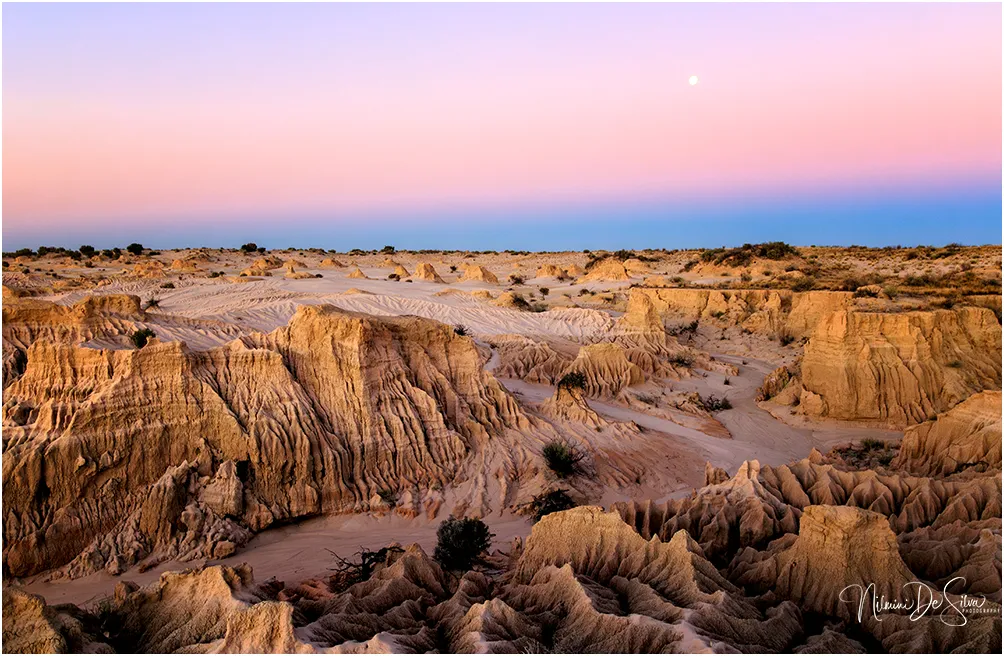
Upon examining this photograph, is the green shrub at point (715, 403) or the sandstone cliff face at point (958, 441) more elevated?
the sandstone cliff face at point (958, 441)

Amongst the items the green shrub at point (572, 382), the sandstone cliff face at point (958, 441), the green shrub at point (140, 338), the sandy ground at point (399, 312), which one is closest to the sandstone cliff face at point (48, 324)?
the green shrub at point (140, 338)

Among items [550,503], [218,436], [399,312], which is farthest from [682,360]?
[218,436]

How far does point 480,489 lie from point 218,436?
5.06m

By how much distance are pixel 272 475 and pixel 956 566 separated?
34.5 feet

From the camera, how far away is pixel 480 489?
12156 millimetres

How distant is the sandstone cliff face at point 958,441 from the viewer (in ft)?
36.8

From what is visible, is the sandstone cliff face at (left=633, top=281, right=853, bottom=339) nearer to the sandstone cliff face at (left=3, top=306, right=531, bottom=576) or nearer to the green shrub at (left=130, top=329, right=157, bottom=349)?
the sandstone cliff face at (left=3, top=306, right=531, bottom=576)

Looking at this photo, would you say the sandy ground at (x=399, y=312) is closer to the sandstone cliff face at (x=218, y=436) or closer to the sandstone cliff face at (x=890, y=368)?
the sandstone cliff face at (x=218, y=436)

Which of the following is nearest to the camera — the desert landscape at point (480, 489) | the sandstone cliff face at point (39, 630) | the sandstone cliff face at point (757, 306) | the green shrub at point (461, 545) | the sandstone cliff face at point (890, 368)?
the sandstone cliff face at point (39, 630)

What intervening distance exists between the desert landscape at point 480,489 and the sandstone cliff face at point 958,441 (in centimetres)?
5

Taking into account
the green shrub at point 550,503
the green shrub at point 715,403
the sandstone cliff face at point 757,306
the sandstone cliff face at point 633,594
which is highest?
the sandstone cliff face at point 757,306

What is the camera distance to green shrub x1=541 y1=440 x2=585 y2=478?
1259cm

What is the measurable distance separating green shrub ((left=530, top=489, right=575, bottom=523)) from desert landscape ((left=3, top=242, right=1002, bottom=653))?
0.13ft

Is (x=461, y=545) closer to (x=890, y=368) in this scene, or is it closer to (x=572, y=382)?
(x=572, y=382)
